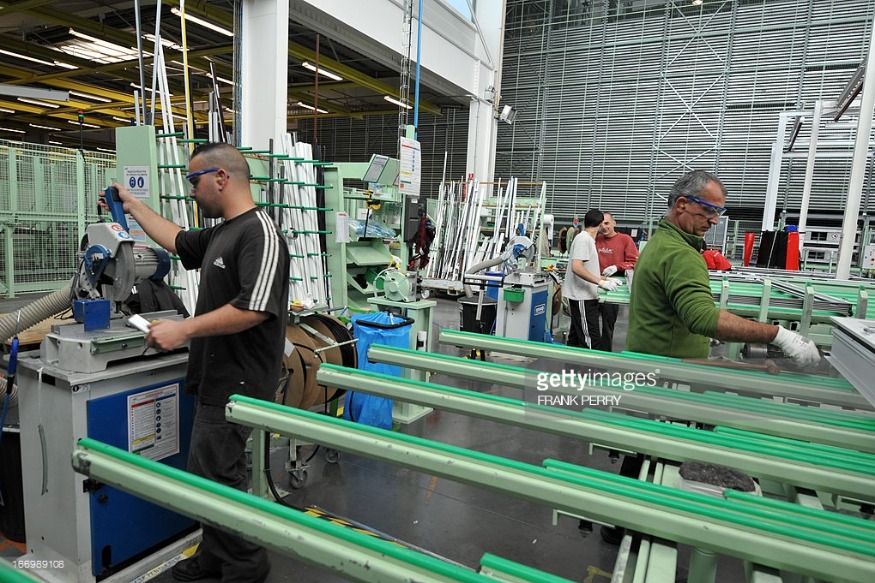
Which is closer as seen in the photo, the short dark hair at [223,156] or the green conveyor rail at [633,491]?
the green conveyor rail at [633,491]

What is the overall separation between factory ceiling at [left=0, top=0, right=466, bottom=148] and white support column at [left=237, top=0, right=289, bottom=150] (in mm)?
208

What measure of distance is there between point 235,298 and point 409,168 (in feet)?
10.7

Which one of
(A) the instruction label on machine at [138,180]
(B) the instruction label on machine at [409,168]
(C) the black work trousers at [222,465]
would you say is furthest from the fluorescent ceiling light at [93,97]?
(C) the black work trousers at [222,465]

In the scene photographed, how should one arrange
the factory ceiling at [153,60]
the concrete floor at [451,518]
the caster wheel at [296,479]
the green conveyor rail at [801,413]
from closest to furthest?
1. the green conveyor rail at [801,413]
2. the concrete floor at [451,518]
3. the caster wheel at [296,479]
4. the factory ceiling at [153,60]

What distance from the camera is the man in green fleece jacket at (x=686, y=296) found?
5.81 ft

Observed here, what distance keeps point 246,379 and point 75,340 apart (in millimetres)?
612

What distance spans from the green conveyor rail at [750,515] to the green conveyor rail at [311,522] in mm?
336

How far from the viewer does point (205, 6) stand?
26.5 feet

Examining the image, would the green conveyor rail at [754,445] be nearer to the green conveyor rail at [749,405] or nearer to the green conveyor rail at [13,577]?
the green conveyor rail at [749,405]

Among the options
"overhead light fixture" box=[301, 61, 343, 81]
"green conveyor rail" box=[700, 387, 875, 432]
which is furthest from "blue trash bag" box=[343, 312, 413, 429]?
"overhead light fixture" box=[301, 61, 343, 81]

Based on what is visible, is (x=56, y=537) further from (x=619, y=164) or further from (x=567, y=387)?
(x=619, y=164)

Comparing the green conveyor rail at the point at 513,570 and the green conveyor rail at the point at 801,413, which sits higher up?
the green conveyor rail at the point at 801,413

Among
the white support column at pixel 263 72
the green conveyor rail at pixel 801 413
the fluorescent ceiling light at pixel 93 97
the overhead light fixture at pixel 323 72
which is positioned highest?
the overhead light fixture at pixel 323 72

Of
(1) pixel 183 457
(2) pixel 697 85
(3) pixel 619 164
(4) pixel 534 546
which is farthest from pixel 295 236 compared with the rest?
(2) pixel 697 85
